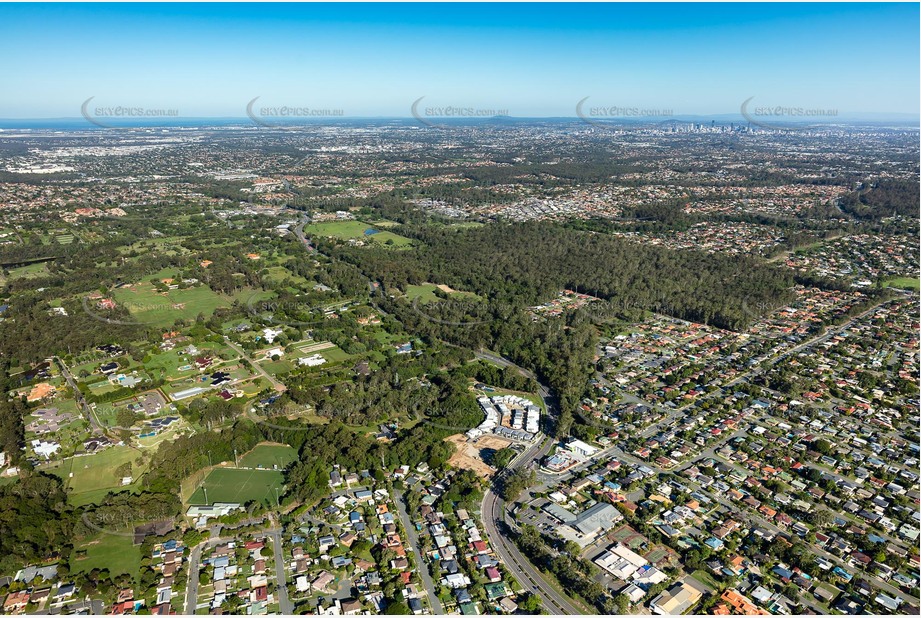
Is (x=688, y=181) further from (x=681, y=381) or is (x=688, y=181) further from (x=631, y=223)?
(x=681, y=381)

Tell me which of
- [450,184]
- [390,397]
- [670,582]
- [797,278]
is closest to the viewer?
[670,582]

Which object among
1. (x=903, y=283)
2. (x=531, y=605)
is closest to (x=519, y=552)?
(x=531, y=605)

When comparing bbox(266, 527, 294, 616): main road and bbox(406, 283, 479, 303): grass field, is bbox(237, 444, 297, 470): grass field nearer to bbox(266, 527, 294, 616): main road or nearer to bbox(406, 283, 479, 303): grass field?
bbox(266, 527, 294, 616): main road

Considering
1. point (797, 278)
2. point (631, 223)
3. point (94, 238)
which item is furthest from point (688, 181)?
point (94, 238)

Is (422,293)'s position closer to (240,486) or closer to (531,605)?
(240,486)

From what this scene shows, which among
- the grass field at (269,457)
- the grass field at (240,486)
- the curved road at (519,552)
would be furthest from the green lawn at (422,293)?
the grass field at (240,486)

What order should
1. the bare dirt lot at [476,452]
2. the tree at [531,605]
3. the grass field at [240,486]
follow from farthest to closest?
the bare dirt lot at [476,452] → the grass field at [240,486] → the tree at [531,605]

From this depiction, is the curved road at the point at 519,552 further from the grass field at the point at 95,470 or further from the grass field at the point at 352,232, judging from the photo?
the grass field at the point at 352,232

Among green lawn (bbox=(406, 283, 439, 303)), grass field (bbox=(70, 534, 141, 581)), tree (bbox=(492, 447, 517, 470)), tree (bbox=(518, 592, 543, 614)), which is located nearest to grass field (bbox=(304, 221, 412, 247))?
green lawn (bbox=(406, 283, 439, 303))
